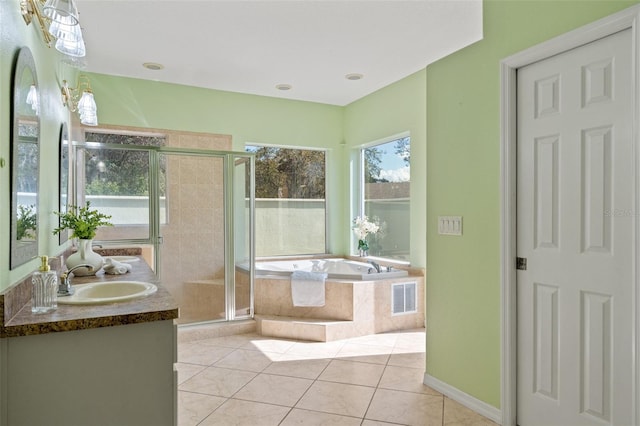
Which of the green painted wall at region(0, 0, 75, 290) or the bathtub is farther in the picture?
the bathtub

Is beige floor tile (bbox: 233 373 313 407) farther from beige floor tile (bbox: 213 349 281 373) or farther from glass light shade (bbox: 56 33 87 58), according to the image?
glass light shade (bbox: 56 33 87 58)

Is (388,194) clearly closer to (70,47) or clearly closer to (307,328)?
(307,328)

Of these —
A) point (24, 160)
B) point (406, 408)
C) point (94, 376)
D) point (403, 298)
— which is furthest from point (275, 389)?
point (24, 160)

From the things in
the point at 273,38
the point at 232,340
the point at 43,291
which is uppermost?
the point at 273,38

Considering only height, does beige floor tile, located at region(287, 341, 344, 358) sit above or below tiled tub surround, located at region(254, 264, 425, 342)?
below

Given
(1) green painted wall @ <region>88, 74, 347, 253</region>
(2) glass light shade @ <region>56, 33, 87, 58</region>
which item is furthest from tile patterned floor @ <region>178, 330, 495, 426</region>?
(1) green painted wall @ <region>88, 74, 347, 253</region>

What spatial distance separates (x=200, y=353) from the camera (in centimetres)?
349

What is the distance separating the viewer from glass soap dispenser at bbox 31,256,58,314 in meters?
1.49

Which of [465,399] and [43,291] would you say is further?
[465,399]

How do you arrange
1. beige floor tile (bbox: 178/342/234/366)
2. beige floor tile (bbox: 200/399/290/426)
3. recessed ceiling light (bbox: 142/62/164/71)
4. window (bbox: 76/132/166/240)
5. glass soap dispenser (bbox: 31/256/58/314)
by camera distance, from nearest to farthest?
1. glass soap dispenser (bbox: 31/256/58/314)
2. beige floor tile (bbox: 200/399/290/426)
3. beige floor tile (bbox: 178/342/234/366)
4. window (bbox: 76/132/166/240)
5. recessed ceiling light (bbox: 142/62/164/71)

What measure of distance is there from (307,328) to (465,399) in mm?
1655

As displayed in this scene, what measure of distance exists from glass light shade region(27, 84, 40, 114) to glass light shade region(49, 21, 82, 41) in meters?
0.28

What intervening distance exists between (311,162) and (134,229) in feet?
8.34

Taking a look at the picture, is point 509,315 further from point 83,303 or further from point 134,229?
point 134,229
